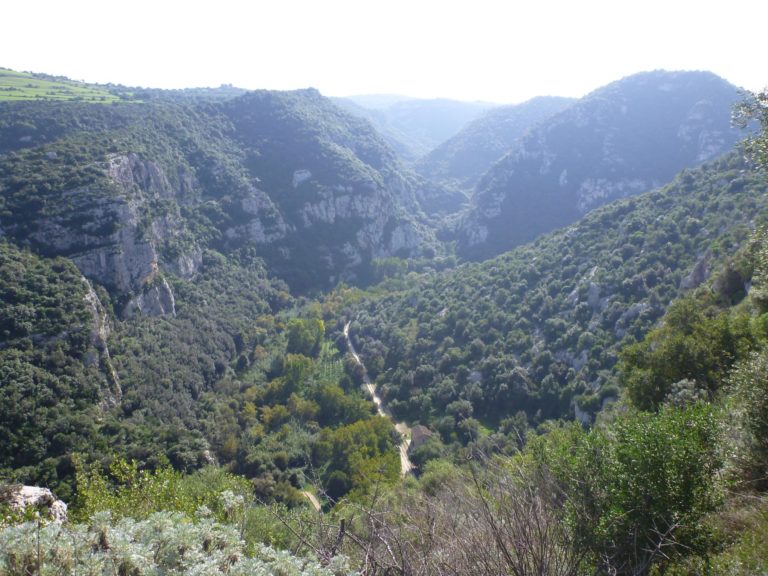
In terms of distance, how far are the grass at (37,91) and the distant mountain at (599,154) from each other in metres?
89.4

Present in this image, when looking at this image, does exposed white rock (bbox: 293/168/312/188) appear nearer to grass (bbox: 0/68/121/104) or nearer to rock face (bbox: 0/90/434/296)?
rock face (bbox: 0/90/434/296)

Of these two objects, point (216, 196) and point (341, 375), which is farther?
point (216, 196)

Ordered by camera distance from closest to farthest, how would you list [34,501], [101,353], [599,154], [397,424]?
[34,501], [101,353], [397,424], [599,154]

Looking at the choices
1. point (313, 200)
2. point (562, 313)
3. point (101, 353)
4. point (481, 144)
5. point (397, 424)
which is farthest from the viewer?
point (481, 144)

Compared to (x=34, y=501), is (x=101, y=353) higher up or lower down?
lower down

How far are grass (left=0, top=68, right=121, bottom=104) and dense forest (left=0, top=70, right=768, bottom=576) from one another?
146cm

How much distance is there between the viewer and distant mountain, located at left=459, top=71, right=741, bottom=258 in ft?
306

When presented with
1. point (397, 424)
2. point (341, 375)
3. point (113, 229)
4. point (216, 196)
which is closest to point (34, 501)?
point (397, 424)

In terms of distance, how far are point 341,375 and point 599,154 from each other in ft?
287

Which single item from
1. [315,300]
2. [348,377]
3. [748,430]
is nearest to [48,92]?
[315,300]

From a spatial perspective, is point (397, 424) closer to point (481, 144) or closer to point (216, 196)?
point (216, 196)

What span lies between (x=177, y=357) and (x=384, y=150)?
10345cm

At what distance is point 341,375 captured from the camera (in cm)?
5684

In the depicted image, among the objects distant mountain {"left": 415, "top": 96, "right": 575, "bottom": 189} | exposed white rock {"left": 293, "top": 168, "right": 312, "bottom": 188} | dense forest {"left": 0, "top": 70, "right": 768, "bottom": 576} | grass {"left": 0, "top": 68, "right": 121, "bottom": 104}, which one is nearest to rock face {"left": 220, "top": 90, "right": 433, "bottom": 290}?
exposed white rock {"left": 293, "top": 168, "right": 312, "bottom": 188}
